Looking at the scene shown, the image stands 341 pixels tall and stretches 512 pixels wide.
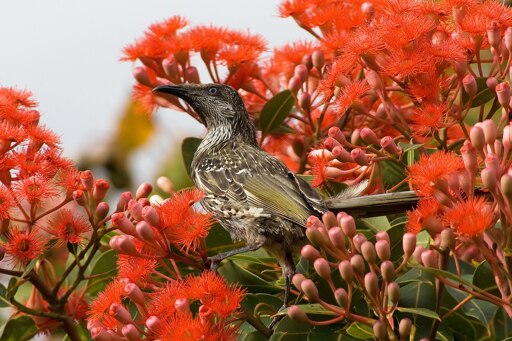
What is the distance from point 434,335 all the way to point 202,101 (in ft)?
7.03

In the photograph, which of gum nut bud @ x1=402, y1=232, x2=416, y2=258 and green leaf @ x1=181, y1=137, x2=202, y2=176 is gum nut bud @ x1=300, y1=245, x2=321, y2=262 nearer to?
gum nut bud @ x1=402, y1=232, x2=416, y2=258

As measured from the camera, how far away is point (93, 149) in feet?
27.9

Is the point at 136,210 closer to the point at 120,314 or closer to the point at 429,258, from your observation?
the point at 120,314

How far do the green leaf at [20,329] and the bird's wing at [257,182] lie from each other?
101cm

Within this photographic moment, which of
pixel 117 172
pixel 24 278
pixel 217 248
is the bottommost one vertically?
pixel 117 172

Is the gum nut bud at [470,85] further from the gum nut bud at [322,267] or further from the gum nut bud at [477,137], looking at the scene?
the gum nut bud at [322,267]

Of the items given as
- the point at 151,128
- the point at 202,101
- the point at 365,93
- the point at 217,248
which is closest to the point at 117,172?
the point at 151,128

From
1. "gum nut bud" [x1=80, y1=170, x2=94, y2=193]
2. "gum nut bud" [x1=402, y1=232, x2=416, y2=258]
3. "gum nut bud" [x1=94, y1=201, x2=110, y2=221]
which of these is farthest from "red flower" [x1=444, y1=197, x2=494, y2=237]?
"gum nut bud" [x1=80, y1=170, x2=94, y2=193]

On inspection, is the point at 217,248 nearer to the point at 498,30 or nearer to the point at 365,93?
the point at 365,93

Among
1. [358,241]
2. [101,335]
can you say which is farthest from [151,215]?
[358,241]

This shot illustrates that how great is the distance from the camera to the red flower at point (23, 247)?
4012 millimetres

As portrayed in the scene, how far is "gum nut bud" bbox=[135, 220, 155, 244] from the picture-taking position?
12.5 feet

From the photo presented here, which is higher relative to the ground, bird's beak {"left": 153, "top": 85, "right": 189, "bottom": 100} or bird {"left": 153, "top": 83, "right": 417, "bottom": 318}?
bird's beak {"left": 153, "top": 85, "right": 189, "bottom": 100}

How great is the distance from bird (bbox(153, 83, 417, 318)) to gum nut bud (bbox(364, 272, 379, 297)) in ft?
2.23
